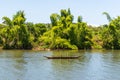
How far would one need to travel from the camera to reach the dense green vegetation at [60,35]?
90.7 meters

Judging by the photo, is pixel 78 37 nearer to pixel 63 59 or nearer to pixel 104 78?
pixel 63 59

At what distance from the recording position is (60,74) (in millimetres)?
35531

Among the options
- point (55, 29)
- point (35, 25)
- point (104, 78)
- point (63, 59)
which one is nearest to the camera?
point (104, 78)

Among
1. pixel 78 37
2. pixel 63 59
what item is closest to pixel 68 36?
pixel 78 37

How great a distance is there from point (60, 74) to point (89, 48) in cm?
5817

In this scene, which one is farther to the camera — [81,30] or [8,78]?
[81,30]

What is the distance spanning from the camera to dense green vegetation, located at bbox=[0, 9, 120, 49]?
9068 cm

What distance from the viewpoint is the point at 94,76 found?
33938 millimetres

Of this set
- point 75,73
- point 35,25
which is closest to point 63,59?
point 75,73

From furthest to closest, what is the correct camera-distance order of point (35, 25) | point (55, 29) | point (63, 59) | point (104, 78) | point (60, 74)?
point (35, 25) → point (55, 29) → point (63, 59) → point (60, 74) → point (104, 78)

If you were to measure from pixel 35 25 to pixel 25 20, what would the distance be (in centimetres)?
956

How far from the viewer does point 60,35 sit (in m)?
91.8

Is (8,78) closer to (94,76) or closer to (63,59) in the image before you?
(94,76)

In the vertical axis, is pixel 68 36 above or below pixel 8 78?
above
